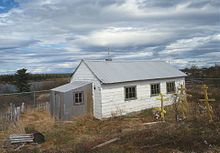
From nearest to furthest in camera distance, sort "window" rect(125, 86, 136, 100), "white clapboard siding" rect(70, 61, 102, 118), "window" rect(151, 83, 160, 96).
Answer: "white clapboard siding" rect(70, 61, 102, 118), "window" rect(125, 86, 136, 100), "window" rect(151, 83, 160, 96)

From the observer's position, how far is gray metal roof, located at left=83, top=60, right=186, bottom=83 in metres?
20.8

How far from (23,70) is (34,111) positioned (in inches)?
526

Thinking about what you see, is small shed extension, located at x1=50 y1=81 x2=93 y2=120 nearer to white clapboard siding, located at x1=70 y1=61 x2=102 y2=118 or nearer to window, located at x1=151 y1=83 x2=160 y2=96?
white clapboard siding, located at x1=70 y1=61 x2=102 y2=118

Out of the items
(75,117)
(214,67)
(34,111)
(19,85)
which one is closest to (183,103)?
(75,117)

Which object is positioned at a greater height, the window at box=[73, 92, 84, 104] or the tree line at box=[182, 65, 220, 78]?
the tree line at box=[182, 65, 220, 78]

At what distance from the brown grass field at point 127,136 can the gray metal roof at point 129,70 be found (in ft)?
10.6

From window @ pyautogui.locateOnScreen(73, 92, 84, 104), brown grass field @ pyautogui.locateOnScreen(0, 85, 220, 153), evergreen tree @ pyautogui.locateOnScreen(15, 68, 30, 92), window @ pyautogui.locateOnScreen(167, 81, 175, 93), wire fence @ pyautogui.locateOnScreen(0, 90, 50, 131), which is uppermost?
evergreen tree @ pyautogui.locateOnScreen(15, 68, 30, 92)

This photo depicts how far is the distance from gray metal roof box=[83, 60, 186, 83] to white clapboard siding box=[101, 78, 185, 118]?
1.31 feet

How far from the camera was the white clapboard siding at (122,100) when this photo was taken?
65.6 feet

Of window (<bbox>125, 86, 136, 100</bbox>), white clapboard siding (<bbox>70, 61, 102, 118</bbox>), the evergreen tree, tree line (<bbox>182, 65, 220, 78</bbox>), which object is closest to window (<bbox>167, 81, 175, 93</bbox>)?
window (<bbox>125, 86, 136, 100</bbox>)

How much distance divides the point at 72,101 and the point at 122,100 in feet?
11.3

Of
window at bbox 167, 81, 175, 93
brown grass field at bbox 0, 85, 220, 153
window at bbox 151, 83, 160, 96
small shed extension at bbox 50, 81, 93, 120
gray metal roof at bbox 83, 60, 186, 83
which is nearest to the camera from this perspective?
brown grass field at bbox 0, 85, 220, 153

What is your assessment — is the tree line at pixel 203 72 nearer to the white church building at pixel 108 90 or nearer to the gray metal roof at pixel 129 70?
the gray metal roof at pixel 129 70

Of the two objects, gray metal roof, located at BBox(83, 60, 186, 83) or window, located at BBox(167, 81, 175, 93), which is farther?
window, located at BBox(167, 81, 175, 93)
